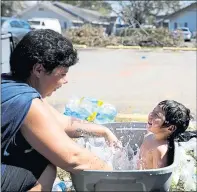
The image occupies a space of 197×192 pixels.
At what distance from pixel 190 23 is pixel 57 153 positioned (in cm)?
4595

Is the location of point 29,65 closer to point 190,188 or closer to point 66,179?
point 66,179

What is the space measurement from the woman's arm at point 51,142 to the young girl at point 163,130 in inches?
25.7

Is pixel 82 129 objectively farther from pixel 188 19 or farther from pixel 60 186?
pixel 188 19

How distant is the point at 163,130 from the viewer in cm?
282

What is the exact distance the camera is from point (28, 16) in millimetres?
62188

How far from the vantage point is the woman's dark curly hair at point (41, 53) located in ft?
7.18

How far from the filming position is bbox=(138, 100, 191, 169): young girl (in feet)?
9.05

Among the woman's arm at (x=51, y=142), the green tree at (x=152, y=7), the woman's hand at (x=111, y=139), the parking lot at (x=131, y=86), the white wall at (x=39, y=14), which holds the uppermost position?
the woman's arm at (x=51, y=142)

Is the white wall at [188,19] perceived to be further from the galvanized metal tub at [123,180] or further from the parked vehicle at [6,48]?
the galvanized metal tub at [123,180]

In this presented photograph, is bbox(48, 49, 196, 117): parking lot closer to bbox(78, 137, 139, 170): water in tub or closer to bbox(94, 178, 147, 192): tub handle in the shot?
bbox(78, 137, 139, 170): water in tub

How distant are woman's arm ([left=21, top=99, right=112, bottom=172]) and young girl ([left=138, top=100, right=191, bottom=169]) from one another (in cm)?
65

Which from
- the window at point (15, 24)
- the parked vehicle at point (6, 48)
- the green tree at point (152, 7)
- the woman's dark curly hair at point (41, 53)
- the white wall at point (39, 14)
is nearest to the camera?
the woman's dark curly hair at point (41, 53)

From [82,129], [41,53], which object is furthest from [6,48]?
[41,53]

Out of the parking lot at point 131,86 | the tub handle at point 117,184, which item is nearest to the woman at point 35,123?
the tub handle at point 117,184
